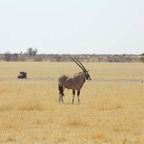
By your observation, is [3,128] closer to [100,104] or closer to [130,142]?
[130,142]

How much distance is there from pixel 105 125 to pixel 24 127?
270 centimetres

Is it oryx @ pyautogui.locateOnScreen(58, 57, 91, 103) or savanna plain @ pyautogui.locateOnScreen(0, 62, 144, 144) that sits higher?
oryx @ pyautogui.locateOnScreen(58, 57, 91, 103)

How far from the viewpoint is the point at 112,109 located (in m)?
20.0

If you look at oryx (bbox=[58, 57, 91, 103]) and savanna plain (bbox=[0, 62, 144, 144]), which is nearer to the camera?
savanna plain (bbox=[0, 62, 144, 144])
